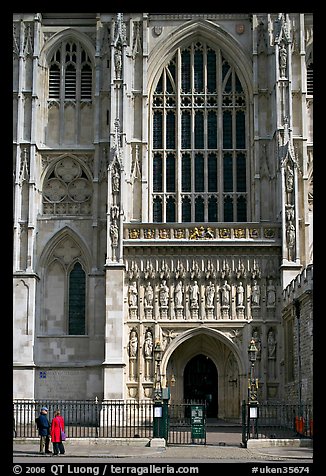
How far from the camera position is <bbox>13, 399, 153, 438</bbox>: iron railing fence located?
30755mm

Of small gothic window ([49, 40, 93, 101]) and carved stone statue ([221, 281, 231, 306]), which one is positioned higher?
small gothic window ([49, 40, 93, 101])

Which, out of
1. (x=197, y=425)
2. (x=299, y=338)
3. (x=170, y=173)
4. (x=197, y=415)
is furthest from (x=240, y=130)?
(x=197, y=425)

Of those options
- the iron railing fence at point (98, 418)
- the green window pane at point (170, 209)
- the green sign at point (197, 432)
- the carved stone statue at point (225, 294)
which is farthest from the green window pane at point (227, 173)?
the green sign at point (197, 432)

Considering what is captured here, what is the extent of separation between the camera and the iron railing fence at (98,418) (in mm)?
Result: 30755

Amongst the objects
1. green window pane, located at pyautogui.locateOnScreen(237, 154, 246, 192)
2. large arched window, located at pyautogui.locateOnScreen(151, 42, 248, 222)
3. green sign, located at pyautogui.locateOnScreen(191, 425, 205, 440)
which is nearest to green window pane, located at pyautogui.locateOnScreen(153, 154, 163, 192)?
large arched window, located at pyautogui.locateOnScreen(151, 42, 248, 222)

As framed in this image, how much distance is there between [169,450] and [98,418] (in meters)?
10.7

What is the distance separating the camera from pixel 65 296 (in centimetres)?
4003

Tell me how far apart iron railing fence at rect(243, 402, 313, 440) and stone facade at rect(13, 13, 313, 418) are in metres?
1.13

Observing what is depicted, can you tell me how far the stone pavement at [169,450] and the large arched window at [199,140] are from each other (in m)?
14.7

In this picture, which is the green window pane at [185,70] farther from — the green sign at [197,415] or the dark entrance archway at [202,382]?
the green sign at [197,415]

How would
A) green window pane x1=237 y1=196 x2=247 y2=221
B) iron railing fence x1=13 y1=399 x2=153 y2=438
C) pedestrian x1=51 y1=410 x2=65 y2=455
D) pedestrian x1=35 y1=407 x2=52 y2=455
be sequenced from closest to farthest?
pedestrian x1=51 y1=410 x2=65 y2=455 < pedestrian x1=35 y1=407 x2=52 y2=455 < iron railing fence x1=13 y1=399 x2=153 y2=438 < green window pane x1=237 y1=196 x2=247 y2=221

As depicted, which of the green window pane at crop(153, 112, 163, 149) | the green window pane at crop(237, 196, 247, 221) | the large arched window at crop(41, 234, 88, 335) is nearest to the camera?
the large arched window at crop(41, 234, 88, 335)

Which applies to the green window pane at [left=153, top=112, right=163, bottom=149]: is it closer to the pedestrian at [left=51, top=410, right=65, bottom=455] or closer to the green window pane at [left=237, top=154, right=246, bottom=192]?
the green window pane at [left=237, top=154, right=246, bottom=192]
